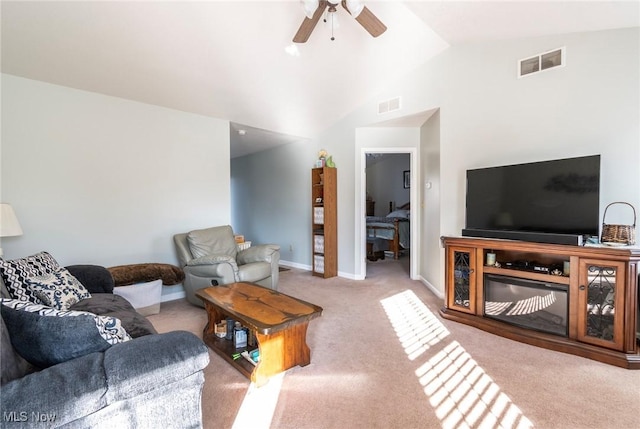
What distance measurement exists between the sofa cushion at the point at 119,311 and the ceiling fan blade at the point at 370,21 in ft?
8.50

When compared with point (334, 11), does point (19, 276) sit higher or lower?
lower

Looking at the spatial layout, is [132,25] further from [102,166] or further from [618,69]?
[618,69]

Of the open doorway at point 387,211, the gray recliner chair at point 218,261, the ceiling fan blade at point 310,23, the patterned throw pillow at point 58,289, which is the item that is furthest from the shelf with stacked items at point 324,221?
the patterned throw pillow at point 58,289

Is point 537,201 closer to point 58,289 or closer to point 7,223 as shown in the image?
point 58,289

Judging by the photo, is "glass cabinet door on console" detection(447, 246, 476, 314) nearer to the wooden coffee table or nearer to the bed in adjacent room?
the wooden coffee table

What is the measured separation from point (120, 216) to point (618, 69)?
4.87 metres

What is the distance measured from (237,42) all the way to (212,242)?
7.22 ft

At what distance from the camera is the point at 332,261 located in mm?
4598

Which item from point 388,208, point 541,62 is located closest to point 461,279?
point 541,62

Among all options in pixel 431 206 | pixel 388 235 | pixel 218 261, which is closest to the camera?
pixel 218 261

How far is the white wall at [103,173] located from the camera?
2746 millimetres

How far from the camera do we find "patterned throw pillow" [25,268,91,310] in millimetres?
1894

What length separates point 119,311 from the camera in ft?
6.63

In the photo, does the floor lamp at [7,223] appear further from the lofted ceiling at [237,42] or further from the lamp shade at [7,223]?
the lofted ceiling at [237,42]
